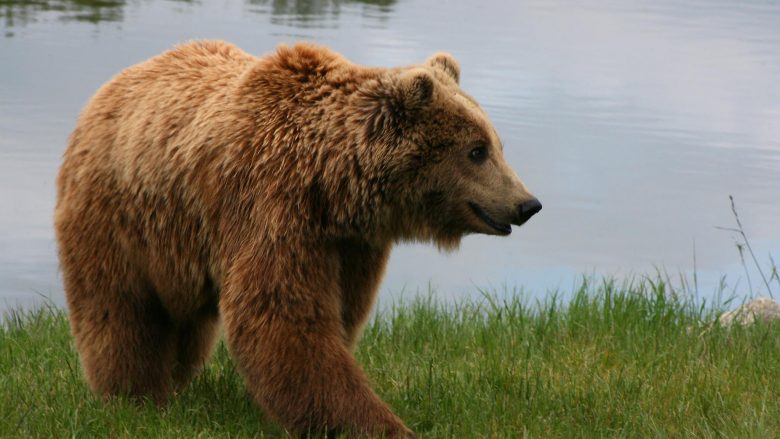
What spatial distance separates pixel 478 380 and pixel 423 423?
1.66 feet

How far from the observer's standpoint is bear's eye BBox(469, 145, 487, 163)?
17.3 feet

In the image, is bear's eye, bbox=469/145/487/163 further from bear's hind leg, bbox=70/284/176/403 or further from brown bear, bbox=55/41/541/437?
bear's hind leg, bbox=70/284/176/403

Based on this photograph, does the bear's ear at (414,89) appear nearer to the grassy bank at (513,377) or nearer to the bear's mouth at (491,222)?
the bear's mouth at (491,222)

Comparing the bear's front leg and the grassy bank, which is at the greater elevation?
the bear's front leg

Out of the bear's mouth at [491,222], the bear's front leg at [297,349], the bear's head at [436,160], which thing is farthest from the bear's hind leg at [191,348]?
the bear's mouth at [491,222]

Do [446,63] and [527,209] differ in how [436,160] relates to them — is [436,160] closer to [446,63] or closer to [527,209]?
[527,209]

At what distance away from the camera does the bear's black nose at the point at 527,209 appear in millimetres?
5184

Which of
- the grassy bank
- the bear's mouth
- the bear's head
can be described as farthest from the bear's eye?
the grassy bank

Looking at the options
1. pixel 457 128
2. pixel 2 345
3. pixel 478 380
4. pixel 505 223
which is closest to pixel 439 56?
pixel 457 128

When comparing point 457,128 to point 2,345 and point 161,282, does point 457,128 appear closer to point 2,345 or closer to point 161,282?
point 161,282

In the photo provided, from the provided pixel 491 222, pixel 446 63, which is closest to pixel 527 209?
pixel 491 222

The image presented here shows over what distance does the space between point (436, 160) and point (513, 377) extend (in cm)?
131

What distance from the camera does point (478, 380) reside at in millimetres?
6066

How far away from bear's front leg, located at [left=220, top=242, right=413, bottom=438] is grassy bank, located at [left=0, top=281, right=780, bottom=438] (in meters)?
0.33
